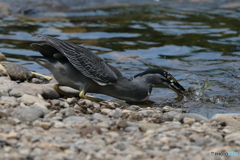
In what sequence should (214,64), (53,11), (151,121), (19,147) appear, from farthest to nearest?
(53,11) < (214,64) < (151,121) < (19,147)

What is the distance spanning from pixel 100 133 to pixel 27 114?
883 millimetres

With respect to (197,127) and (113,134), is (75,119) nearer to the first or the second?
(113,134)

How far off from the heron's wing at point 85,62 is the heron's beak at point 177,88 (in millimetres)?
1130

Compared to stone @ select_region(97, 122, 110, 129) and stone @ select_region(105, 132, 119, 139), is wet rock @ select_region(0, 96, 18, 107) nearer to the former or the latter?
stone @ select_region(97, 122, 110, 129)

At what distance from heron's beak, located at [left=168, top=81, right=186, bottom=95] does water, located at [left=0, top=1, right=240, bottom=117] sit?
149 millimetres

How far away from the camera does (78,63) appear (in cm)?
709

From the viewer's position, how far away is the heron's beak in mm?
7898

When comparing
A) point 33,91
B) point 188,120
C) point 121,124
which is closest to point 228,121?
point 188,120

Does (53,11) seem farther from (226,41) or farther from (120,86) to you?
(120,86)

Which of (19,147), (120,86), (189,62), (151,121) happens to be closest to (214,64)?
(189,62)

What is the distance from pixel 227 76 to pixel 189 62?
1196 millimetres

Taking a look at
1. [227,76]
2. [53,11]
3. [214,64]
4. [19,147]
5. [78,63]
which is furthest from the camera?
[53,11]

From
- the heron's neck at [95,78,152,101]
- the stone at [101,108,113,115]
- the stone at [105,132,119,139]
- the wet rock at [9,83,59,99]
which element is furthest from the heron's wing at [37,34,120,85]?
the stone at [105,132,119,139]

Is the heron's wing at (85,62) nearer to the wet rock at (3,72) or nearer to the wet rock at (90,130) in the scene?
the wet rock at (3,72)
